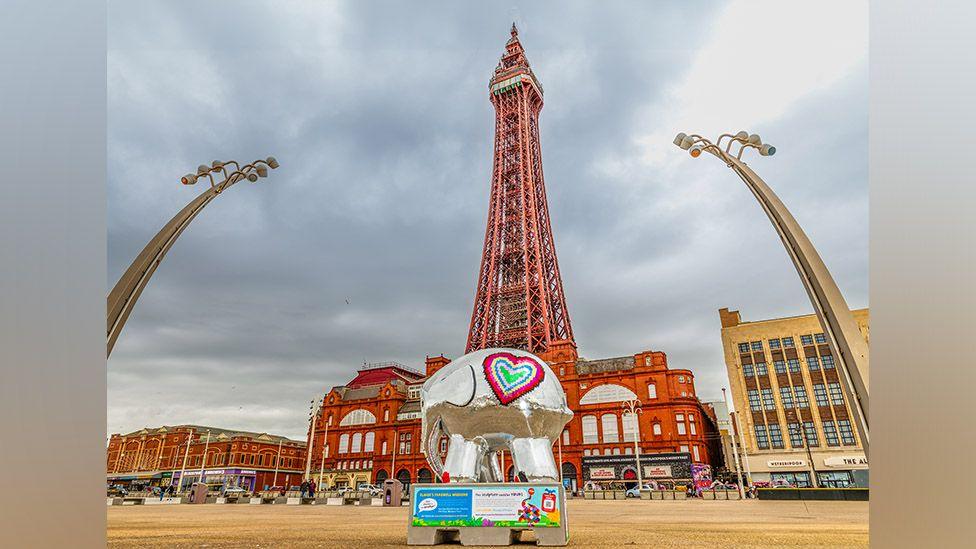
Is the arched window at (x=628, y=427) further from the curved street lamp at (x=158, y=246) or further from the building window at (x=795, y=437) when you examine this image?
the curved street lamp at (x=158, y=246)

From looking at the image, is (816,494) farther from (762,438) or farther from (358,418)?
(358,418)

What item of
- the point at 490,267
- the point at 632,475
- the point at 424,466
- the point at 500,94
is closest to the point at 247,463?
the point at 424,466

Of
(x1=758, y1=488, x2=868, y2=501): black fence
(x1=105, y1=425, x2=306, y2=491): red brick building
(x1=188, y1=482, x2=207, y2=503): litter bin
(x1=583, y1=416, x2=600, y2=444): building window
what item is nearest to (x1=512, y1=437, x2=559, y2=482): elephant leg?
(x1=758, y1=488, x2=868, y2=501): black fence

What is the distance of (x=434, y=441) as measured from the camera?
7.95 m

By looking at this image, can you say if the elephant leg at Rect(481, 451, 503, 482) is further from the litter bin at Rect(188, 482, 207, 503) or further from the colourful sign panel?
the litter bin at Rect(188, 482, 207, 503)

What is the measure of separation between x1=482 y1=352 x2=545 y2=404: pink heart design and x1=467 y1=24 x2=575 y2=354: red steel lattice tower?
42719mm

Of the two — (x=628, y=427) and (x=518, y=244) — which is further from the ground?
(x=518, y=244)

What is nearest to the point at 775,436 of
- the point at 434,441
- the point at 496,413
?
the point at 434,441

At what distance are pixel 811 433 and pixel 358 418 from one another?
40689 mm

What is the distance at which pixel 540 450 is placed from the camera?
286 inches

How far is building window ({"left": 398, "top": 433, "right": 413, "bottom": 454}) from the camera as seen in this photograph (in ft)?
168

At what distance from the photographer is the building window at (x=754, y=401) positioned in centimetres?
4162

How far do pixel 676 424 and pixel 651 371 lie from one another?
4539 millimetres
